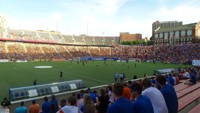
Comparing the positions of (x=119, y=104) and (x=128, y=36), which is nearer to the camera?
(x=119, y=104)

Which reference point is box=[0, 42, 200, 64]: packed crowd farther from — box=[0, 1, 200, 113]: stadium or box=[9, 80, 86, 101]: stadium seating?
box=[9, 80, 86, 101]: stadium seating

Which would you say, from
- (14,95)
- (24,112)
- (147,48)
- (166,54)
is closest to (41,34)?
(147,48)

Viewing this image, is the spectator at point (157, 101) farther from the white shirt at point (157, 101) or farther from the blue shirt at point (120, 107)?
the blue shirt at point (120, 107)

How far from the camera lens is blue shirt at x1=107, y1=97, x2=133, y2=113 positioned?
12.2 feet

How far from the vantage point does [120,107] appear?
374 cm

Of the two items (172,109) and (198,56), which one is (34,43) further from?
(172,109)

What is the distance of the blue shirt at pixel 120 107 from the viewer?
3.72 m

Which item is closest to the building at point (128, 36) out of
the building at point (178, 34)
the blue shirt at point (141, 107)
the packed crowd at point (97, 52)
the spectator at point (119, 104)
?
the packed crowd at point (97, 52)

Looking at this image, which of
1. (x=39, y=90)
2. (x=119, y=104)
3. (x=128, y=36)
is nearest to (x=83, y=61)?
(x=39, y=90)

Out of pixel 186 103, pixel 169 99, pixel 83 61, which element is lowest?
pixel 83 61

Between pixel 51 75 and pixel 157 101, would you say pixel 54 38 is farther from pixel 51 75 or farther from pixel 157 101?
pixel 157 101

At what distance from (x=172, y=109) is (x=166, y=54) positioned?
269ft

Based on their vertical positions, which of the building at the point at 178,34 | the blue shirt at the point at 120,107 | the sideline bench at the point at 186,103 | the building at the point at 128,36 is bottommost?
the sideline bench at the point at 186,103

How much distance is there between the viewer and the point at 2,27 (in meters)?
110
